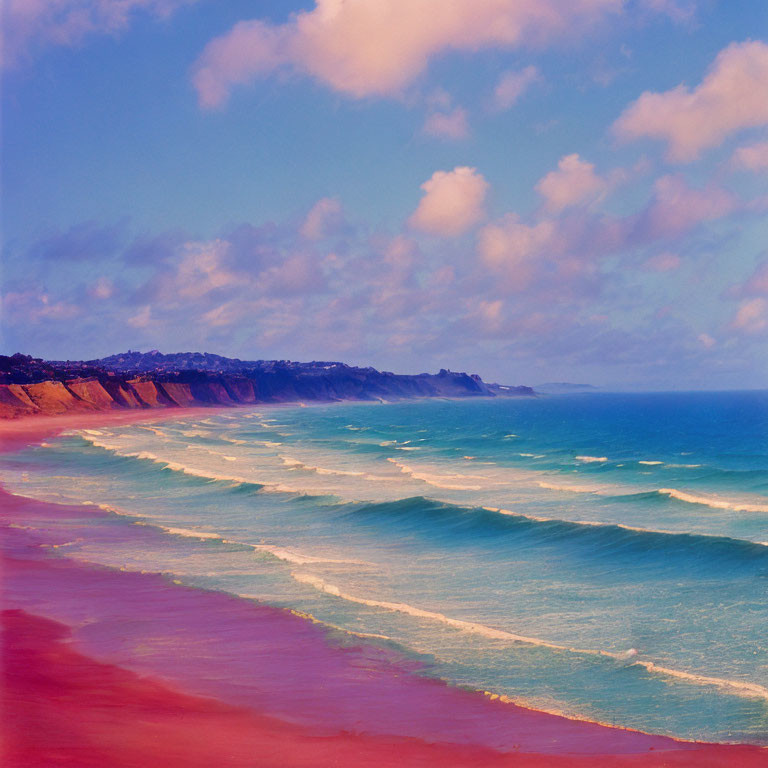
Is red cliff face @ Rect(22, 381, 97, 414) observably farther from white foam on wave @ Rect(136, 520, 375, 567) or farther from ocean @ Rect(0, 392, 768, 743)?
white foam on wave @ Rect(136, 520, 375, 567)

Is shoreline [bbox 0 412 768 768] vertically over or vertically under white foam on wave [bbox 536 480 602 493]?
under

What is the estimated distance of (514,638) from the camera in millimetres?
14680

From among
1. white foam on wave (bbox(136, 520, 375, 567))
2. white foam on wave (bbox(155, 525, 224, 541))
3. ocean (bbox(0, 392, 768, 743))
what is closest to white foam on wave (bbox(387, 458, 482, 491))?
ocean (bbox(0, 392, 768, 743))

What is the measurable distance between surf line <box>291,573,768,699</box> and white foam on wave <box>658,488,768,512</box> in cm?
1743

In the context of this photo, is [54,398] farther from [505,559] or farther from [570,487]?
[505,559]

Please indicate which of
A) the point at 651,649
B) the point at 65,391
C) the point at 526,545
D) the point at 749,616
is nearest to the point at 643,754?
the point at 651,649

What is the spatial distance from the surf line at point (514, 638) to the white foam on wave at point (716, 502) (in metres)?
17.4

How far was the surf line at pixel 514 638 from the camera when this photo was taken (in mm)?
12227

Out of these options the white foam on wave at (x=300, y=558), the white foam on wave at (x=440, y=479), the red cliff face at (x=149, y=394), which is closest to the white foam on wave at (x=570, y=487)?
the white foam on wave at (x=440, y=479)

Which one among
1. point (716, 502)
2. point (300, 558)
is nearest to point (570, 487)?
point (716, 502)

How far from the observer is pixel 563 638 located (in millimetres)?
14781

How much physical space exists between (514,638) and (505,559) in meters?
7.48

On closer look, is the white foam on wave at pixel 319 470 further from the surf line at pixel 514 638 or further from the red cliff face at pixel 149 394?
the red cliff face at pixel 149 394

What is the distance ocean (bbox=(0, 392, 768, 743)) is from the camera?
41.9ft
